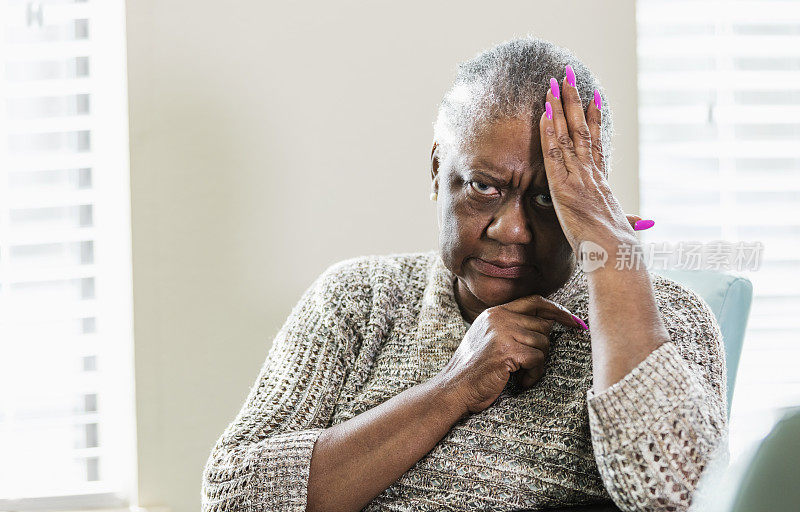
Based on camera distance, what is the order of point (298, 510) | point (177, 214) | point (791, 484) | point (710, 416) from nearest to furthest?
point (791, 484), point (710, 416), point (298, 510), point (177, 214)

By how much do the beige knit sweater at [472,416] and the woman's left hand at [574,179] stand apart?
173mm

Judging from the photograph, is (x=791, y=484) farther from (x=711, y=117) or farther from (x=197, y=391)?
(x=711, y=117)

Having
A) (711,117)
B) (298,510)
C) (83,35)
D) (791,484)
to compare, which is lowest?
(298,510)

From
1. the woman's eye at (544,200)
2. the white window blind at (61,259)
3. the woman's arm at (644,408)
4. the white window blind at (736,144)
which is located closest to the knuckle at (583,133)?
the woman's eye at (544,200)

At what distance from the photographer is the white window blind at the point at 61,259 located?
1985 millimetres

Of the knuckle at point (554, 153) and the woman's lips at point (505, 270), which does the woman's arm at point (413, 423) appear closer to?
the woman's lips at point (505, 270)

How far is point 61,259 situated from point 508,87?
1381 mm

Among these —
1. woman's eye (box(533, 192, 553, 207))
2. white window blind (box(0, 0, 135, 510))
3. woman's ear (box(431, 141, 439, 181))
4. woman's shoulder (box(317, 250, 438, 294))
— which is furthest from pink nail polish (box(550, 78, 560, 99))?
white window blind (box(0, 0, 135, 510))

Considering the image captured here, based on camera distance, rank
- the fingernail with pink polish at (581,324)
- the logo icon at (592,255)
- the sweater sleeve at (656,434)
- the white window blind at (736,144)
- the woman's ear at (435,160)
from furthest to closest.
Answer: the white window blind at (736,144) < the woman's ear at (435,160) < the fingernail with pink polish at (581,324) < the logo icon at (592,255) < the sweater sleeve at (656,434)

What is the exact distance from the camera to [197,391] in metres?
1.95

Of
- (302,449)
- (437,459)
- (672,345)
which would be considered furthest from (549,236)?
(302,449)

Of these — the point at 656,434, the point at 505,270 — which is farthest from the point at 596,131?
the point at 656,434

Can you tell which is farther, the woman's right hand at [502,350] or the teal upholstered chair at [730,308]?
the teal upholstered chair at [730,308]

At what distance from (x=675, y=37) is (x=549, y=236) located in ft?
4.10
